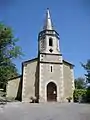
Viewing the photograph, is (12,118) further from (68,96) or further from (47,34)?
(47,34)

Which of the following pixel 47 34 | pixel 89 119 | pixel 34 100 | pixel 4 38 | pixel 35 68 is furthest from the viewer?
pixel 47 34

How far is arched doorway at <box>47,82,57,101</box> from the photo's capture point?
30703 millimetres

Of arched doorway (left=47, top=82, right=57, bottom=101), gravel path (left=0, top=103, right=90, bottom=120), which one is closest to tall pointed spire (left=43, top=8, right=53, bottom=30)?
arched doorway (left=47, top=82, right=57, bottom=101)

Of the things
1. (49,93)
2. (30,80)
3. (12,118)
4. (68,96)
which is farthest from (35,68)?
(12,118)

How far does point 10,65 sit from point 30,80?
626 cm

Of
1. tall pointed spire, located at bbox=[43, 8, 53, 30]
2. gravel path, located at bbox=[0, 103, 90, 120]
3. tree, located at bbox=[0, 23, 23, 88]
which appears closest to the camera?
gravel path, located at bbox=[0, 103, 90, 120]

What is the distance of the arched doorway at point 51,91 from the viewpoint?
1209 inches

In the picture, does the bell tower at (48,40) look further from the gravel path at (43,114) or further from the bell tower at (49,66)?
the gravel path at (43,114)

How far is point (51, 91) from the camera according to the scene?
31.1 metres

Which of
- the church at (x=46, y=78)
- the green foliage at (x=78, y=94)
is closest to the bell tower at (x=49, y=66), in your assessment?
the church at (x=46, y=78)

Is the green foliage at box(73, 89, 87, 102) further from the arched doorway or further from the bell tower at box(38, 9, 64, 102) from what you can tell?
the arched doorway

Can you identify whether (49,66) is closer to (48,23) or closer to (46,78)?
(46,78)

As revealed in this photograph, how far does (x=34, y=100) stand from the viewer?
29.7m

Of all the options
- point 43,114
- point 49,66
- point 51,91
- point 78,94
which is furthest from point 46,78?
point 43,114
